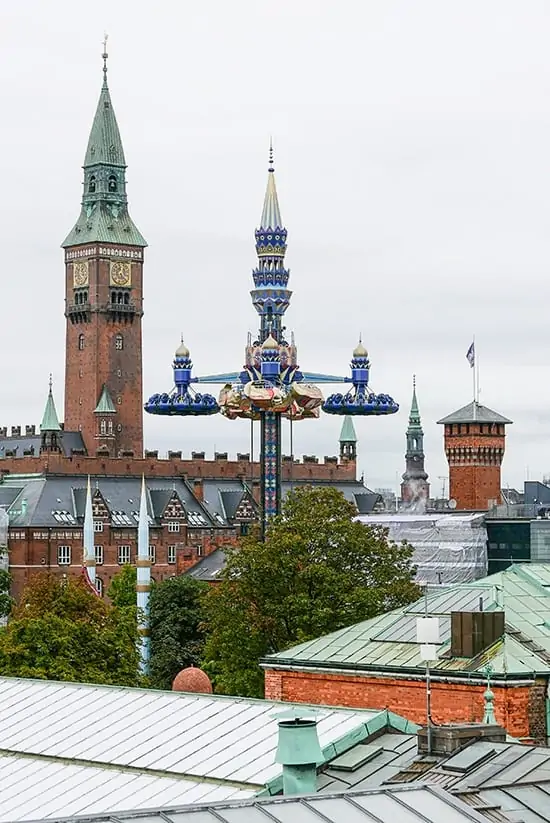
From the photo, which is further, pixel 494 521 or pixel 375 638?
pixel 494 521

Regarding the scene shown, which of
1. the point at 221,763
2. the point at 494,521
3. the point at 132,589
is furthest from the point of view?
the point at 132,589

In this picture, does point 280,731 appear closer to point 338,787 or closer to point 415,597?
point 338,787

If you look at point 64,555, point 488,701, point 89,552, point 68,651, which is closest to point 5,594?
point 89,552

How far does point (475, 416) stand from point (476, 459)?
12.5 ft

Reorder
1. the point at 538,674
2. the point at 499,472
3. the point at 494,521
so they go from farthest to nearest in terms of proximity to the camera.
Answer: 1. the point at 499,472
2. the point at 494,521
3. the point at 538,674

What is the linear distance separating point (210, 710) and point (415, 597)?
1373 inches

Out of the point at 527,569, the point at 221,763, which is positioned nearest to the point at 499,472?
the point at 527,569

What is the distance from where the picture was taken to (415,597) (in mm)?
72125

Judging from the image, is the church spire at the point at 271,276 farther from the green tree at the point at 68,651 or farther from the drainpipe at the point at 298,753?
the drainpipe at the point at 298,753

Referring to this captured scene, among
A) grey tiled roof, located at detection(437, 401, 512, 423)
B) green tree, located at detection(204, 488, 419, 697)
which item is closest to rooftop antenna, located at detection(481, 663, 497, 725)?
green tree, located at detection(204, 488, 419, 697)

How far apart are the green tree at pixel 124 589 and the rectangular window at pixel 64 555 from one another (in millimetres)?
18151

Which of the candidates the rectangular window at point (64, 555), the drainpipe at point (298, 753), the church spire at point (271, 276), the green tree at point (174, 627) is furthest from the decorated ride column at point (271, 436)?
the rectangular window at point (64, 555)

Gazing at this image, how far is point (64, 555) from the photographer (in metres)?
180

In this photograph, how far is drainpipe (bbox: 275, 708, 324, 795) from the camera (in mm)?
29625
